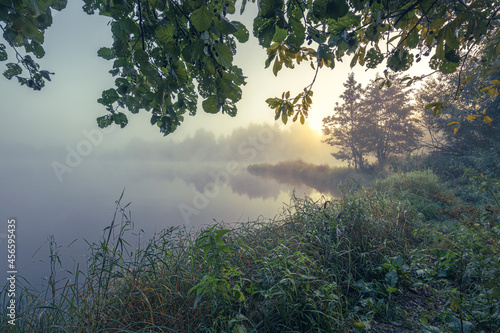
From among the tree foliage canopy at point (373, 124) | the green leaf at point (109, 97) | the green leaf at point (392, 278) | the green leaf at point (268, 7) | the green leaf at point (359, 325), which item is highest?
the tree foliage canopy at point (373, 124)

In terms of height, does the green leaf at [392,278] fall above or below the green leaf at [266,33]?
below

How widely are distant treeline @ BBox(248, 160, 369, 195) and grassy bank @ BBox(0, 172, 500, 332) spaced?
8918 mm

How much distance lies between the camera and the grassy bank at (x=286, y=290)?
132 cm

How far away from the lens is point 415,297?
1.77 metres

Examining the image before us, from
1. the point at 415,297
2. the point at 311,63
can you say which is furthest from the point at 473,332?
the point at 311,63

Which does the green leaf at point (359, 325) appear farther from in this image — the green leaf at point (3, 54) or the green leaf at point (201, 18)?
the green leaf at point (3, 54)

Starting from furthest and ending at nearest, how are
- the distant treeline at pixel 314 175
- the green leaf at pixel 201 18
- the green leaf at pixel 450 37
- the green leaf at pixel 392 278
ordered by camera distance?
the distant treeline at pixel 314 175, the green leaf at pixel 392 278, the green leaf at pixel 450 37, the green leaf at pixel 201 18

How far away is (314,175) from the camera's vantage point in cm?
1489

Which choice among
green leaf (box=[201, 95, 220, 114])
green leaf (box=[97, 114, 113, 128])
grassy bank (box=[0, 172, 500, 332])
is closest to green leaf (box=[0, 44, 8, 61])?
green leaf (box=[97, 114, 113, 128])

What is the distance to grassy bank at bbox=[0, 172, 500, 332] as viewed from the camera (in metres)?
1.32

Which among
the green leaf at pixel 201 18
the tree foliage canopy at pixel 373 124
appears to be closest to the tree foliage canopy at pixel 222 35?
the green leaf at pixel 201 18

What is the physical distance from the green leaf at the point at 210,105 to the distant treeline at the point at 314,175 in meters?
10.5

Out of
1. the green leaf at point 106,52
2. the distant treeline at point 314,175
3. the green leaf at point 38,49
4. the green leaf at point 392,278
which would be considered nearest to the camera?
the green leaf at point 106,52

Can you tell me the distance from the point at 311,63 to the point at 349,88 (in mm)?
14472
